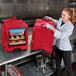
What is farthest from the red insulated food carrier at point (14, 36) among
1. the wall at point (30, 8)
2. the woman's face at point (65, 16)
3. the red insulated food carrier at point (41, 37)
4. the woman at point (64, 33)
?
the wall at point (30, 8)

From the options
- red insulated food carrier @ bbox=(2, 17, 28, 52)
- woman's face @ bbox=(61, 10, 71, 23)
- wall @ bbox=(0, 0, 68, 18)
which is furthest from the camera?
wall @ bbox=(0, 0, 68, 18)

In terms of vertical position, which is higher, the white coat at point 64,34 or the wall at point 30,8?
the wall at point 30,8

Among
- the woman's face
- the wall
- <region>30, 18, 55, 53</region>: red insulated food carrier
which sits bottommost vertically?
<region>30, 18, 55, 53</region>: red insulated food carrier

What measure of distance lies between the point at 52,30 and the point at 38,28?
0.15 m

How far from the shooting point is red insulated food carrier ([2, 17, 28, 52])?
1339mm

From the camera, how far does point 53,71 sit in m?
1.93

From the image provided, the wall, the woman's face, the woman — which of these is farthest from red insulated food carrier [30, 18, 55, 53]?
the wall

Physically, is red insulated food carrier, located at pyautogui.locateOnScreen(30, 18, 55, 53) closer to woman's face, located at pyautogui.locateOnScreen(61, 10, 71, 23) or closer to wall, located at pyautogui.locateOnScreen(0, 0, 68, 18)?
woman's face, located at pyautogui.locateOnScreen(61, 10, 71, 23)

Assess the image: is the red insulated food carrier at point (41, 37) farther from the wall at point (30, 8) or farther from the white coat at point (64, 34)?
the wall at point (30, 8)

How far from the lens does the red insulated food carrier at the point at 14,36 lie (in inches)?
52.7

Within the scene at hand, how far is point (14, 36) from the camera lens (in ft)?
4.71

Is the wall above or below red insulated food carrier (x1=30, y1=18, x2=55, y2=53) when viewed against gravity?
above

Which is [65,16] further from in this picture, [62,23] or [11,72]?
[11,72]

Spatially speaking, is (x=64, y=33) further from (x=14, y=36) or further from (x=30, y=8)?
(x=30, y=8)
